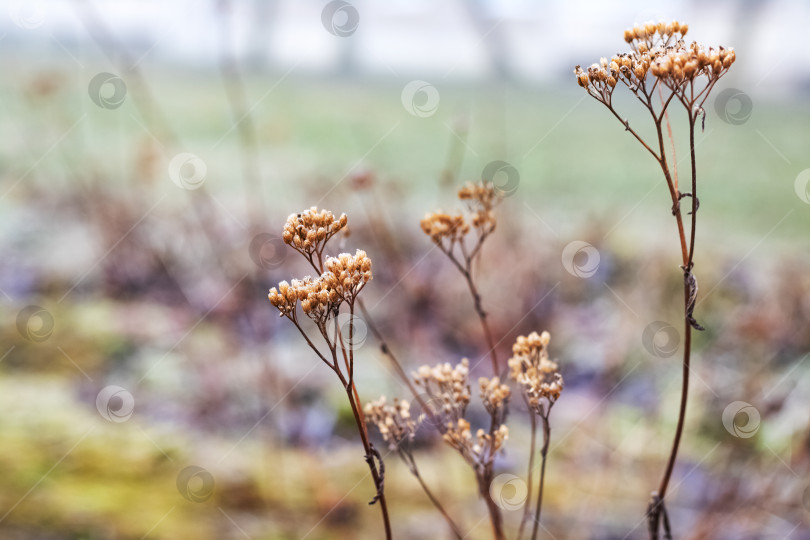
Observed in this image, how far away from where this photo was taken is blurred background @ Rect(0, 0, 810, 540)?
1721 mm

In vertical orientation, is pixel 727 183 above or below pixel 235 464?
above

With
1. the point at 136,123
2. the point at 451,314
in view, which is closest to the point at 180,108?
the point at 136,123

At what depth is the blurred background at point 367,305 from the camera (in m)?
1.72

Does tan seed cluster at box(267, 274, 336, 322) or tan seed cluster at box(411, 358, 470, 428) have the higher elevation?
tan seed cluster at box(267, 274, 336, 322)

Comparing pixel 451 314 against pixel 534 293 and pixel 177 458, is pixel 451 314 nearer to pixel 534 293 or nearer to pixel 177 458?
pixel 534 293

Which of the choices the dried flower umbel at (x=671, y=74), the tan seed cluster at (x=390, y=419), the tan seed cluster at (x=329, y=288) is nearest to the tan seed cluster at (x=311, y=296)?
the tan seed cluster at (x=329, y=288)

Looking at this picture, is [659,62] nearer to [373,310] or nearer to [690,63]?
[690,63]

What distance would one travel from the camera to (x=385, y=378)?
236cm

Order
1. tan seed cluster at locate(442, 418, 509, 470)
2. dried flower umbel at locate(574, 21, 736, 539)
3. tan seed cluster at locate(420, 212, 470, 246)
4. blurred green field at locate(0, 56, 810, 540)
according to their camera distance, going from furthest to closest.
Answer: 1. blurred green field at locate(0, 56, 810, 540)
2. tan seed cluster at locate(420, 212, 470, 246)
3. tan seed cluster at locate(442, 418, 509, 470)
4. dried flower umbel at locate(574, 21, 736, 539)

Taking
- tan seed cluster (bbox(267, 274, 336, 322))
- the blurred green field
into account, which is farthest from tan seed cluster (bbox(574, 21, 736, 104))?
the blurred green field

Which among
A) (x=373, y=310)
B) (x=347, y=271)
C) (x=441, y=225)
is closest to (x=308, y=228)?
(x=347, y=271)

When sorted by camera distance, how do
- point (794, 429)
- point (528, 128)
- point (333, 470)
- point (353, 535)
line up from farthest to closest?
point (528, 128)
point (794, 429)
point (333, 470)
point (353, 535)

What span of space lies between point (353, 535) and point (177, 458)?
0.61 meters

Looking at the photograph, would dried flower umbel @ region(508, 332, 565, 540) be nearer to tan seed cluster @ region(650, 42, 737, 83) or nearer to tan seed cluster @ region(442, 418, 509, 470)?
tan seed cluster @ region(442, 418, 509, 470)
